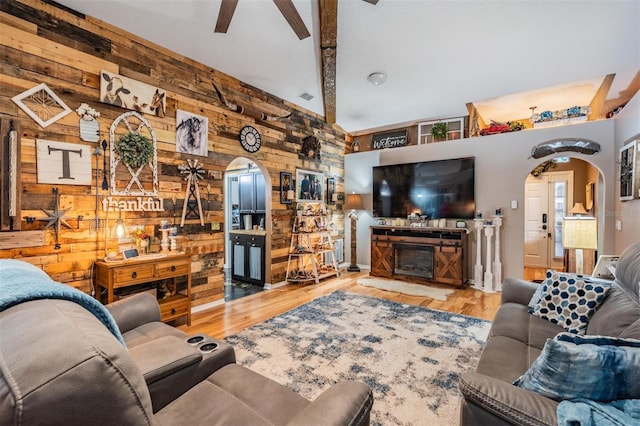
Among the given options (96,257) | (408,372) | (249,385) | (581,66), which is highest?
(581,66)

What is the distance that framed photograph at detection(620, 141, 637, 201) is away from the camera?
3.00 metres

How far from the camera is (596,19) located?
270 centimetres

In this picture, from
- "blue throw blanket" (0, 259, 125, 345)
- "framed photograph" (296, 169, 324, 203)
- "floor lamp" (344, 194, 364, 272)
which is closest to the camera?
"blue throw blanket" (0, 259, 125, 345)

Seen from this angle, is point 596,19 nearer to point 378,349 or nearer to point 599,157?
point 599,157

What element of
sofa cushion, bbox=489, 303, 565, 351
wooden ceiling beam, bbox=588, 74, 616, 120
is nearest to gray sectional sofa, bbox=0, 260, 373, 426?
sofa cushion, bbox=489, 303, 565, 351

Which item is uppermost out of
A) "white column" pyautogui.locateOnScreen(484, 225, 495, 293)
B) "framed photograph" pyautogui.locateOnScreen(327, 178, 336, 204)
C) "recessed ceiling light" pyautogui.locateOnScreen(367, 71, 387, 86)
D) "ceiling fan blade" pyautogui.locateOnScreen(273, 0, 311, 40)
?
"recessed ceiling light" pyautogui.locateOnScreen(367, 71, 387, 86)

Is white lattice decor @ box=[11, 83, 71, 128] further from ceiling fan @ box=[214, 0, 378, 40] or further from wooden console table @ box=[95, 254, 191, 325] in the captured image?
ceiling fan @ box=[214, 0, 378, 40]

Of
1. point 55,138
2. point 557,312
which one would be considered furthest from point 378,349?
point 55,138

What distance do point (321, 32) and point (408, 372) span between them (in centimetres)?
325

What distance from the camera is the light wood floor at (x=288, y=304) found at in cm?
320

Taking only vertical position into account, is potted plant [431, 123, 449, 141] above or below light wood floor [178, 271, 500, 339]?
above

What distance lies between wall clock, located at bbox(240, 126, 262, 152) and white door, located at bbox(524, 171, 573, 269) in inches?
232

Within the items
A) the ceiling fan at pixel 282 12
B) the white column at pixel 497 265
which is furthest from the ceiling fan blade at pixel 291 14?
the white column at pixel 497 265

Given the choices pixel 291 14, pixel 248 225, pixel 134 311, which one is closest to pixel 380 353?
pixel 134 311
